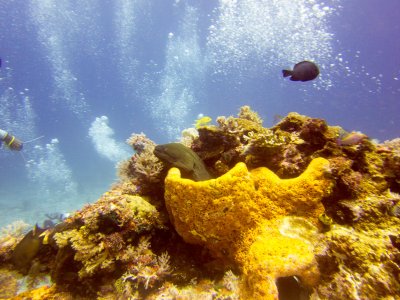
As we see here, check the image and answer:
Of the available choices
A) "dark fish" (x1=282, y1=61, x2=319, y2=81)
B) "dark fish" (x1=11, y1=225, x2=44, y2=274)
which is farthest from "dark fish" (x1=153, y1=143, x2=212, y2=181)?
"dark fish" (x1=11, y1=225, x2=44, y2=274)

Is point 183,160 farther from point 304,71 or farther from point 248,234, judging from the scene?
point 304,71

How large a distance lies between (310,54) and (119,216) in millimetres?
49124

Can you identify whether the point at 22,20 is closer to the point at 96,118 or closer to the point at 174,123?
the point at 96,118

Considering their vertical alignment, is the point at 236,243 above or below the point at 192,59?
below

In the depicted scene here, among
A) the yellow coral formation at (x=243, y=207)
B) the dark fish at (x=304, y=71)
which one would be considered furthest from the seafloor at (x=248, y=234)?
the dark fish at (x=304, y=71)

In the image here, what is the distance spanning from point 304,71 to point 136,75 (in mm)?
67343

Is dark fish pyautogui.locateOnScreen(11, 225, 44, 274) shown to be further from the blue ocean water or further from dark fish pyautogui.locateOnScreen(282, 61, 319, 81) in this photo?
the blue ocean water

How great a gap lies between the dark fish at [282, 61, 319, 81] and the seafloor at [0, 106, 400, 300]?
1.07 metres

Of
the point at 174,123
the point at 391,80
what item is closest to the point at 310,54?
the point at 391,80

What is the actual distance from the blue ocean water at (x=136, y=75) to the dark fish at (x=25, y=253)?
3618 cm

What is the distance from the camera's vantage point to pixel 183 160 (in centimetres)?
367

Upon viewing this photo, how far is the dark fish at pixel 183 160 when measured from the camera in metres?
3.58

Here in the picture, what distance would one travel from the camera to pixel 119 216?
3389 millimetres

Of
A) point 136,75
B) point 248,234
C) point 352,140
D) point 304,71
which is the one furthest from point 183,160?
point 136,75
